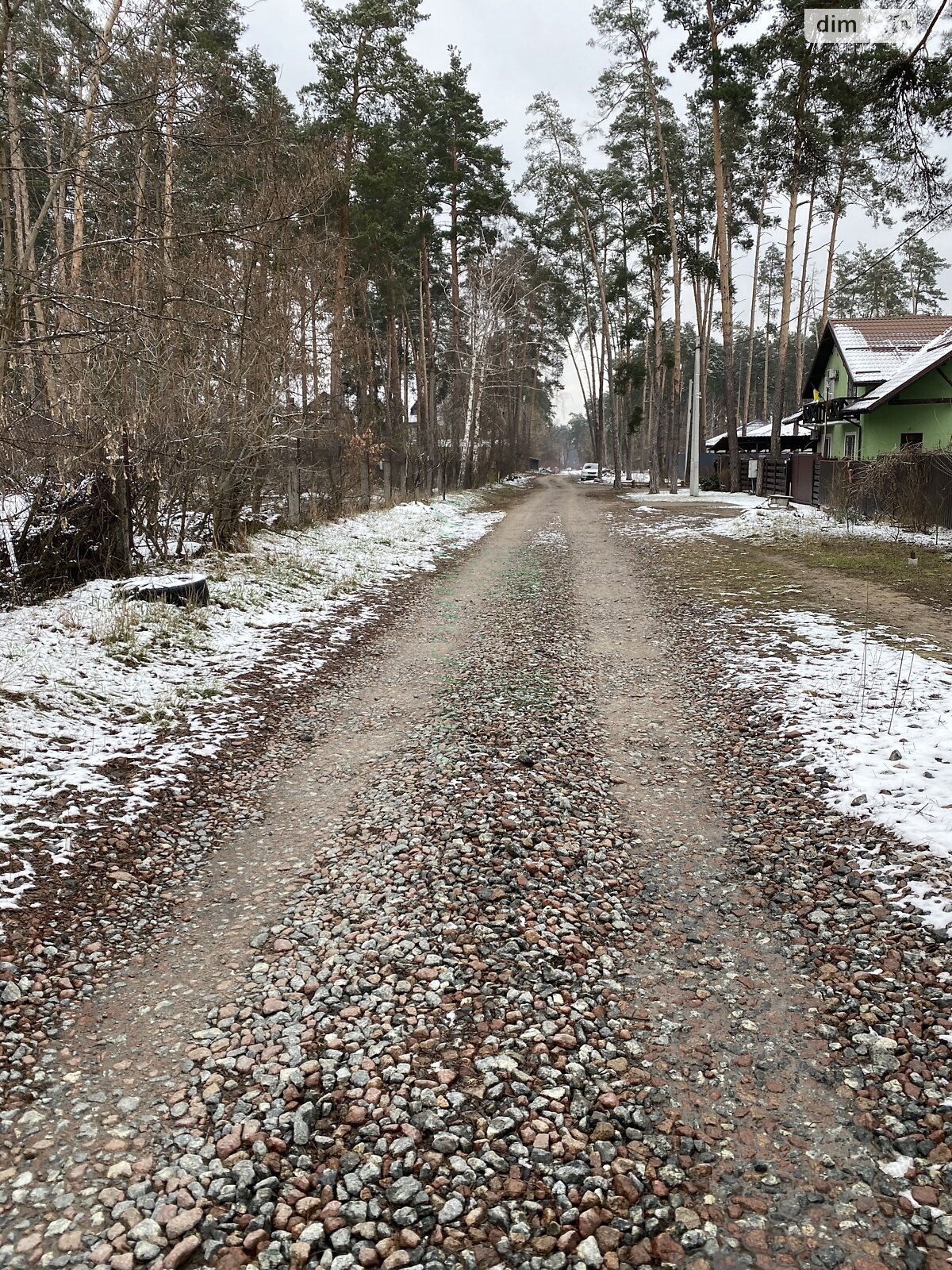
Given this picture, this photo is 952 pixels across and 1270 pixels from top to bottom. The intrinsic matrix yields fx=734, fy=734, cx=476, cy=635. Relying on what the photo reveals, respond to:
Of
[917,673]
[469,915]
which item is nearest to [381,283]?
[917,673]

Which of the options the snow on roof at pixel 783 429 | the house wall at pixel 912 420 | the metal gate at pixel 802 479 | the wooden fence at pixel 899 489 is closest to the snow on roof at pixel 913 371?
the house wall at pixel 912 420

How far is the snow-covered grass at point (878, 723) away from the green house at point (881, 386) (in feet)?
50.6

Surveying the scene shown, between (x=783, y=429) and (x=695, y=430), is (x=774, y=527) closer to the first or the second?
(x=695, y=430)

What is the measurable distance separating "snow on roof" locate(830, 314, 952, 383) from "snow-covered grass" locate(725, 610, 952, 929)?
21.4m

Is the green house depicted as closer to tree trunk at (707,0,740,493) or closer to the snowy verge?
the snowy verge

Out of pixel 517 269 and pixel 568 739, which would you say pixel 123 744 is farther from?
pixel 517 269

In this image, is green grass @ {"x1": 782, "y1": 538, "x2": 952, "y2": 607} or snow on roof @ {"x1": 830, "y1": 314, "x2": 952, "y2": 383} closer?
green grass @ {"x1": 782, "y1": 538, "x2": 952, "y2": 607}

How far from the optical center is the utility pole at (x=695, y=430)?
27938 mm

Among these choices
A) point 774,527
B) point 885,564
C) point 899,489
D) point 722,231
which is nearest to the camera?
point 885,564

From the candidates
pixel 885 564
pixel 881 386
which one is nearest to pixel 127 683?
pixel 885 564

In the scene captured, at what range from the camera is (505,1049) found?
3.02m

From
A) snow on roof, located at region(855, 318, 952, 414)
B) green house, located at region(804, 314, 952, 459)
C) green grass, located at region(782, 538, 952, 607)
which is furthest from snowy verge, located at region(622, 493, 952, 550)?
snow on roof, located at region(855, 318, 952, 414)

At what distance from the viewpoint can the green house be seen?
898 inches

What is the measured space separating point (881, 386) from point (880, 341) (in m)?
3.94
